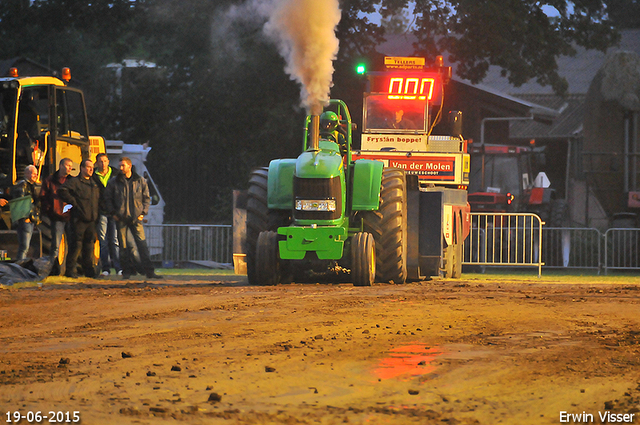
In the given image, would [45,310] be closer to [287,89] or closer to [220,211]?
[287,89]

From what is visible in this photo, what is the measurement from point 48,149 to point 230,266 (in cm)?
684

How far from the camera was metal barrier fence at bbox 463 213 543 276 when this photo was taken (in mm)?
19016

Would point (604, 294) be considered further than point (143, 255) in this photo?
No

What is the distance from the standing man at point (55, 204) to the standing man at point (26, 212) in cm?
17

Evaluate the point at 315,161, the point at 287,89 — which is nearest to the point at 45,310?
the point at 315,161

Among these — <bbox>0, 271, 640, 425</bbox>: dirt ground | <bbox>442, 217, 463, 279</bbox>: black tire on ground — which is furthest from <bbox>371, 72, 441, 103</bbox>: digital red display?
<bbox>0, 271, 640, 425</bbox>: dirt ground

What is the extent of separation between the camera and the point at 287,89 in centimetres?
2631

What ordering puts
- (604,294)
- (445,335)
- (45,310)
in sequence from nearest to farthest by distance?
(445,335) < (45,310) < (604,294)

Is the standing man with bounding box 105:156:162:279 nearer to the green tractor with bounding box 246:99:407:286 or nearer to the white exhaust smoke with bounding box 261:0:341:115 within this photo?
the green tractor with bounding box 246:99:407:286

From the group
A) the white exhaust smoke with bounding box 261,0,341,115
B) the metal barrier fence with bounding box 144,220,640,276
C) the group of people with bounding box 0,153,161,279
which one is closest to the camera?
Answer: the group of people with bounding box 0,153,161,279

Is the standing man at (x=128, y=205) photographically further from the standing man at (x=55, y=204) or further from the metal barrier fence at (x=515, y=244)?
the metal barrier fence at (x=515, y=244)

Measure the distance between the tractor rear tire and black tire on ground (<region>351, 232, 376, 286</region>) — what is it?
17.4ft

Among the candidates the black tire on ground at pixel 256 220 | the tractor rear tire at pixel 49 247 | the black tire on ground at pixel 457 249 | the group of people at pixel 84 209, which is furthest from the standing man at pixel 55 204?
the black tire on ground at pixel 457 249

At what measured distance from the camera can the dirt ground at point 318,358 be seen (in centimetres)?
527
